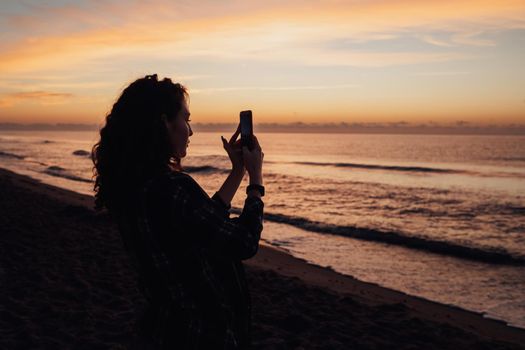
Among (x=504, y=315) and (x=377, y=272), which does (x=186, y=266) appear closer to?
Answer: (x=504, y=315)

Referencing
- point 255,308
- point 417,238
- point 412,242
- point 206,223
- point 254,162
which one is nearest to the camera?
point 206,223

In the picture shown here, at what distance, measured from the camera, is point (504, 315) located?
26.4ft

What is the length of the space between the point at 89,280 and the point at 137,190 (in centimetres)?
649

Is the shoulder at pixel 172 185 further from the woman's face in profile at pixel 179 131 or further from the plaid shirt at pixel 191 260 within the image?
the woman's face in profile at pixel 179 131

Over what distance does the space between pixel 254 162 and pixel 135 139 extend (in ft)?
1.63

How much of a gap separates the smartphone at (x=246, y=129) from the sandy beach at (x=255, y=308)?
246 cm

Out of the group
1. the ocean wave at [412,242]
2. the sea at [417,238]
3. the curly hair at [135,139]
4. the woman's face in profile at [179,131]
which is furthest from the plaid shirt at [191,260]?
the ocean wave at [412,242]

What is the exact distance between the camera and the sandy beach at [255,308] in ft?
18.4

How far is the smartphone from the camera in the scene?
6.68 feet

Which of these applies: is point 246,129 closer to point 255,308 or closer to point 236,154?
point 236,154

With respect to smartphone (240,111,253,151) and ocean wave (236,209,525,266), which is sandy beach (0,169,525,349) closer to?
smartphone (240,111,253,151)

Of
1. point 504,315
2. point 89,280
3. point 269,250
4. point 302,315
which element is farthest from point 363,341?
point 269,250

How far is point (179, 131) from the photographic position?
6.03ft

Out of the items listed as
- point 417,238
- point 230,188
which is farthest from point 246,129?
point 417,238
